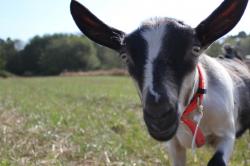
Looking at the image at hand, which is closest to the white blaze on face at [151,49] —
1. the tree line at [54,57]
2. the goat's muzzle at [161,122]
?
the goat's muzzle at [161,122]

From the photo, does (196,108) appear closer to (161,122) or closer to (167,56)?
(167,56)

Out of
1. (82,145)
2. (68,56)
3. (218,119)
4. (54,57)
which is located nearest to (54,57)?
(54,57)

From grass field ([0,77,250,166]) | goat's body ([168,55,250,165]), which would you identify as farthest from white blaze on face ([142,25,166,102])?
grass field ([0,77,250,166])

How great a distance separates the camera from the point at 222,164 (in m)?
4.71

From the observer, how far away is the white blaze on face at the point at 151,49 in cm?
384

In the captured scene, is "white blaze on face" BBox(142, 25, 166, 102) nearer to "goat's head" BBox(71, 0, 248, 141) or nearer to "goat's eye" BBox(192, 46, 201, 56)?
"goat's head" BBox(71, 0, 248, 141)

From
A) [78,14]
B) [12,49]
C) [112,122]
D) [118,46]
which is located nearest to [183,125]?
[118,46]

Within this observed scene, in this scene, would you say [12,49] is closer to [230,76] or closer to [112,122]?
[112,122]

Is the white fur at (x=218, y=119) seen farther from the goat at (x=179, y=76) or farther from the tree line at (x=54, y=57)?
the tree line at (x=54, y=57)

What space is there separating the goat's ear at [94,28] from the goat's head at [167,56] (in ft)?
0.11

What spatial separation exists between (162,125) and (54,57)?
3529 inches

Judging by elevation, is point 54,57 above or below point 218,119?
below

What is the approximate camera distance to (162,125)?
151 inches

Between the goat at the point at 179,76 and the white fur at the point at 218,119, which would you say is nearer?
the goat at the point at 179,76
